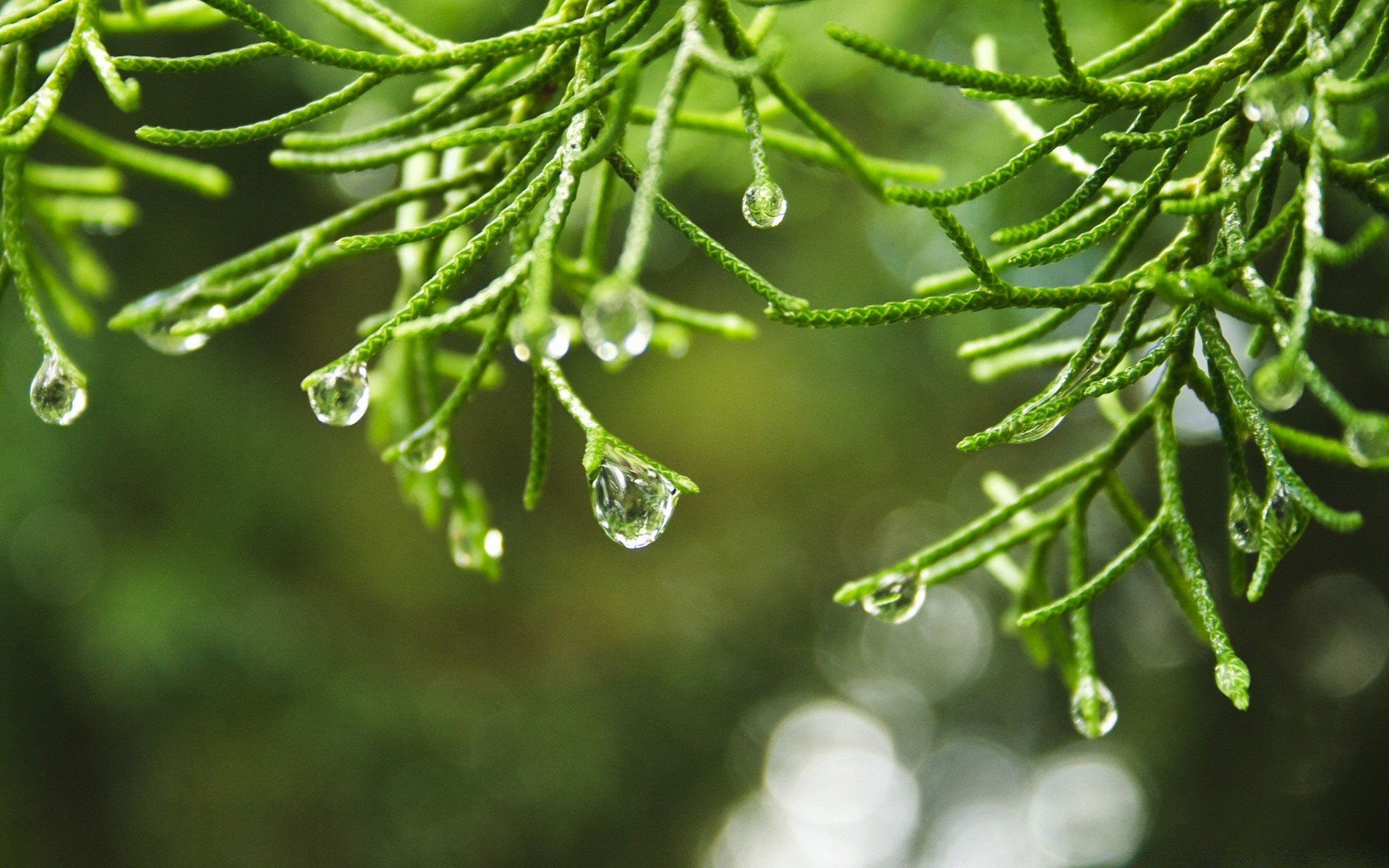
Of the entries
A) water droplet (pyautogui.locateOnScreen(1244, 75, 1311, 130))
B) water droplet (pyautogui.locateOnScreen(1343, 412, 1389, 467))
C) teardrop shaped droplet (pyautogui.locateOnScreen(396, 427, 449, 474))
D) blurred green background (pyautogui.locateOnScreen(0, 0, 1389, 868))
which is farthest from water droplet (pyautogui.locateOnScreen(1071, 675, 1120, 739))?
blurred green background (pyautogui.locateOnScreen(0, 0, 1389, 868))

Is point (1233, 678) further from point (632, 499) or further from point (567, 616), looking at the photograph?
point (567, 616)

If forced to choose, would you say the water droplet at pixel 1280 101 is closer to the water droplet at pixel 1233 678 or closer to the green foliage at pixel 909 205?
the green foliage at pixel 909 205

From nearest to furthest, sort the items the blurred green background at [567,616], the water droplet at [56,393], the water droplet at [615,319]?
the water droplet at [615,319]
the water droplet at [56,393]
the blurred green background at [567,616]

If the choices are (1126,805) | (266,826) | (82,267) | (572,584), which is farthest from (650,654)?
(82,267)

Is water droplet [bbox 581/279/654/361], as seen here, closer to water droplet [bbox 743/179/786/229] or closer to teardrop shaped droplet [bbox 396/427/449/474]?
water droplet [bbox 743/179/786/229]

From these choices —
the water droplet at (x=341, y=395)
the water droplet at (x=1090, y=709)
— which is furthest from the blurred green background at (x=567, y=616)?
the water droplet at (x=341, y=395)

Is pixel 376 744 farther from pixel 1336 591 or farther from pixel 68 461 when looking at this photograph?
pixel 1336 591
